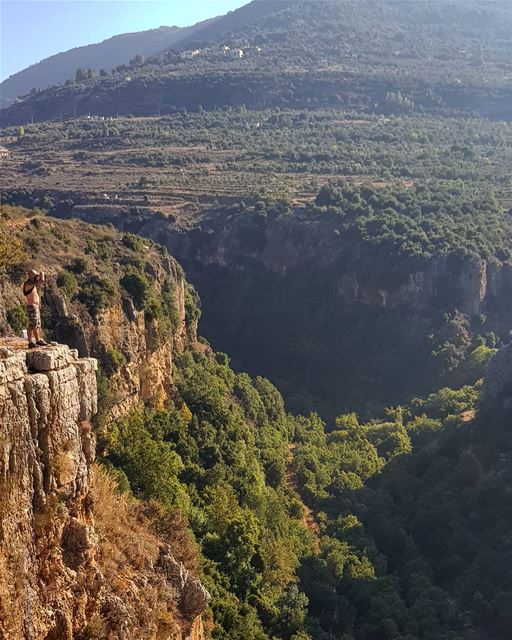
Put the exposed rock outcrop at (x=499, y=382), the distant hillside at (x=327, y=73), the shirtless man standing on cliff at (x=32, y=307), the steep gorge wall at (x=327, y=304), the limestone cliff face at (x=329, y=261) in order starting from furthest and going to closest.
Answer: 1. the distant hillside at (x=327, y=73)
2. the limestone cliff face at (x=329, y=261)
3. the steep gorge wall at (x=327, y=304)
4. the exposed rock outcrop at (x=499, y=382)
5. the shirtless man standing on cliff at (x=32, y=307)

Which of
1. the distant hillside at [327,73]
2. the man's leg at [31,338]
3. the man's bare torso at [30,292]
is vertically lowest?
the man's leg at [31,338]

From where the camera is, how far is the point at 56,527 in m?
12.5

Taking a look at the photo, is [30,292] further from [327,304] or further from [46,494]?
[327,304]

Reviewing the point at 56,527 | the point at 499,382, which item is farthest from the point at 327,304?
the point at 56,527

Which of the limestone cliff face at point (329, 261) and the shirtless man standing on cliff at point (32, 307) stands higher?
the shirtless man standing on cliff at point (32, 307)

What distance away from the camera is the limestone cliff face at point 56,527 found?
36.3 feet

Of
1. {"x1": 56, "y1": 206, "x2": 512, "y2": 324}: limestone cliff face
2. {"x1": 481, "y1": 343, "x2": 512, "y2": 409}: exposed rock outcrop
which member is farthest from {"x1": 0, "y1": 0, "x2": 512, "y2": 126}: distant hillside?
{"x1": 481, "y1": 343, "x2": 512, "y2": 409}: exposed rock outcrop

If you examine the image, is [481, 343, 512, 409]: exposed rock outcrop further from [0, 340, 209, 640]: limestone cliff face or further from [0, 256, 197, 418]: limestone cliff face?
[0, 340, 209, 640]: limestone cliff face

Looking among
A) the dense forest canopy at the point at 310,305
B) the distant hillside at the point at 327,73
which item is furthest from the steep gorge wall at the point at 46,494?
the distant hillside at the point at 327,73

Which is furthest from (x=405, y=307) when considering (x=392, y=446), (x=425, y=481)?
(x=425, y=481)

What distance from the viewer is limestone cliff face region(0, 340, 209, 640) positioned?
36.3 ft

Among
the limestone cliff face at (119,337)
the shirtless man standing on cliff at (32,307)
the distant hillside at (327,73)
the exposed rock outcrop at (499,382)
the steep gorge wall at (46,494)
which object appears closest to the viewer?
the steep gorge wall at (46,494)

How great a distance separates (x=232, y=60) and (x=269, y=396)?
105110 mm

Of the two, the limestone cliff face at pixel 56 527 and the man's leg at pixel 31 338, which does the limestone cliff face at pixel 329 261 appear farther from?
the man's leg at pixel 31 338
